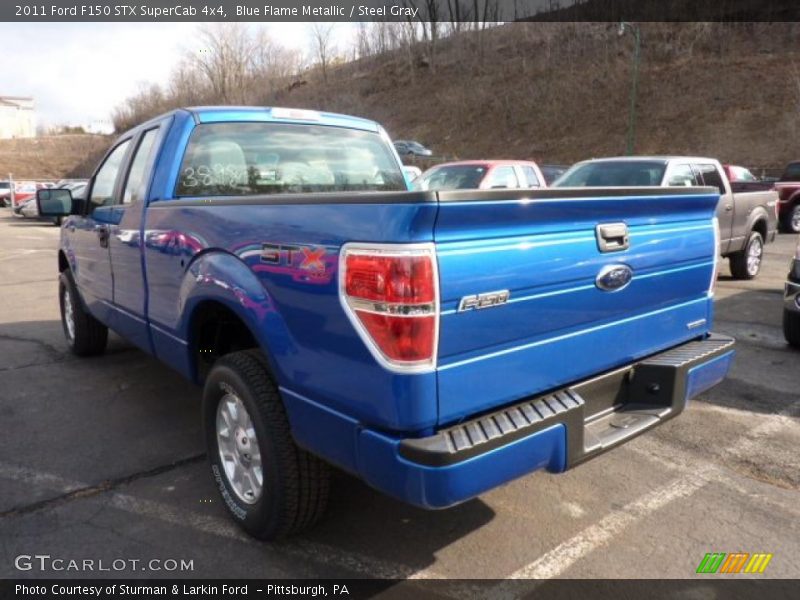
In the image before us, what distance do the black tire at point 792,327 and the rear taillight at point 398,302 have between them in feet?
16.5

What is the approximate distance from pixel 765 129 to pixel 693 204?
34828 mm

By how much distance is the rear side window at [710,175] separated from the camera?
9.00m

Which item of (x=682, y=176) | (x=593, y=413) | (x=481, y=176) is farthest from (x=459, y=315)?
(x=481, y=176)

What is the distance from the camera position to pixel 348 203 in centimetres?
217

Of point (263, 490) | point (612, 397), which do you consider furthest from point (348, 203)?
point (612, 397)

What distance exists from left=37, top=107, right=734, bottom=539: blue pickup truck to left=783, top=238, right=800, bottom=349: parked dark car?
2.94 m

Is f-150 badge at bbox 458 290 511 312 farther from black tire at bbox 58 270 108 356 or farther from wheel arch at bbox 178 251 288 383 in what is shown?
black tire at bbox 58 270 108 356

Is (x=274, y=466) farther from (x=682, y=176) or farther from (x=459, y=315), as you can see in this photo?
(x=682, y=176)

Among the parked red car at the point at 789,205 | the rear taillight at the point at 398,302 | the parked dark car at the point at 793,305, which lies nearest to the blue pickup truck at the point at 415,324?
the rear taillight at the point at 398,302

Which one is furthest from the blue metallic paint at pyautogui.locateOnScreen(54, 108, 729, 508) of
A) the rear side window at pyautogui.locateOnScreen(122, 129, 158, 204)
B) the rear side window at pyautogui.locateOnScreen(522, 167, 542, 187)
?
the rear side window at pyautogui.locateOnScreen(522, 167, 542, 187)

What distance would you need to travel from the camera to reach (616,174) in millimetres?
8727

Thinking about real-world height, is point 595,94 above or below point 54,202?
above

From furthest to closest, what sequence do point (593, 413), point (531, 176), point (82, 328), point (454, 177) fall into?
1. point (531, 176)
2. point (454, 177)
3. point (82, 328)
4. point (593, 413)

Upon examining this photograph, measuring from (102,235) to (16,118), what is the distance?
393 feet
